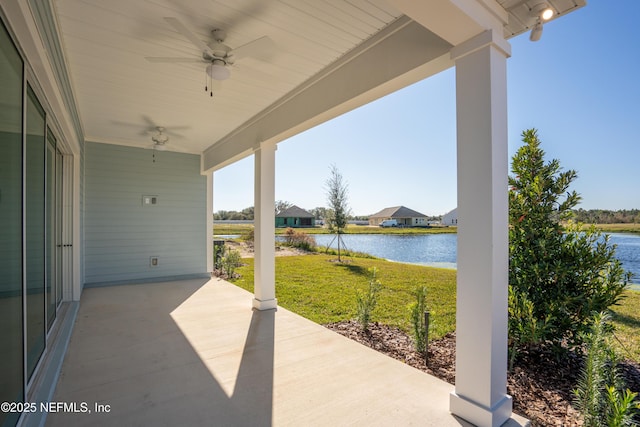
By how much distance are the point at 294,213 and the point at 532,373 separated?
23.1 meters

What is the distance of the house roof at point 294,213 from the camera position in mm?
24894

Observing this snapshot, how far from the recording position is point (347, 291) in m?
6.22

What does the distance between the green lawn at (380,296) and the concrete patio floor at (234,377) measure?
956 mm

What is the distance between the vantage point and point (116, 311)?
14.9 ft

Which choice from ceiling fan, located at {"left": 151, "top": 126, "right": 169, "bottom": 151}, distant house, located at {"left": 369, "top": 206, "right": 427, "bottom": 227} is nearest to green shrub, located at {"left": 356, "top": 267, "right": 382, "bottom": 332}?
ceiling fan, located at {"left": 151, "top": 126, "right": 169, "bottom": 151}

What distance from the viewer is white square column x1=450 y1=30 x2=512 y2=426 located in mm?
1951

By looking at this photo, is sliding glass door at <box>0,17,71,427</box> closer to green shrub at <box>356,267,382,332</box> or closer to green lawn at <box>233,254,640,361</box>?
green lawn at <box>233,254,640,361</box>

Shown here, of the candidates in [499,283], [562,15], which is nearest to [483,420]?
[499,283]

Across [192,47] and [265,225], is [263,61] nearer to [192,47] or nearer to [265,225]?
[192,47]

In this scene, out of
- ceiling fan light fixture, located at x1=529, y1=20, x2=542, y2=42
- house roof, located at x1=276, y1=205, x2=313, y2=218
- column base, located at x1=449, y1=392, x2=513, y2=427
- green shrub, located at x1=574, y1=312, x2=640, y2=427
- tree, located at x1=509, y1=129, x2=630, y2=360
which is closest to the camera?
green shrub, located at x1=574, y1=312, x2=640, y2=427

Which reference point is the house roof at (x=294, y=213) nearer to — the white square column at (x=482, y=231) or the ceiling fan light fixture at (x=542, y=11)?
Result: the white square column at (x=482, y=231)

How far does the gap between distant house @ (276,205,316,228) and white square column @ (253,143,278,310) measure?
19.7 meters

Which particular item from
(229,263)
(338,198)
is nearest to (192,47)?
(229,263)

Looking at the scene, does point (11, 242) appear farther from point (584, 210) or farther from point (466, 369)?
point (584, 210)
